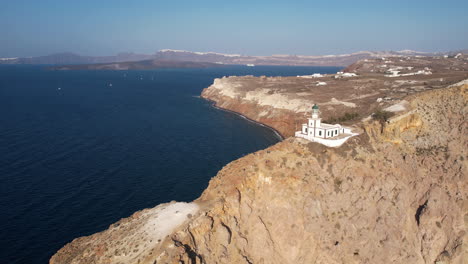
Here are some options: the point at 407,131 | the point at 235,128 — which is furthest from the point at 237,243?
the point at 235,128

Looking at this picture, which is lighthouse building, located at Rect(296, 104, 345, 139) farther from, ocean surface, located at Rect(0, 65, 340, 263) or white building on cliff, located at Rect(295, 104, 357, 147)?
ocean surface, located at Rect(0, 65, 340, 263)

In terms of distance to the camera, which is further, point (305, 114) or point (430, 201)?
point (305, 114)

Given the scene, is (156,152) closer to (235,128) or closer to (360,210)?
(235,128)

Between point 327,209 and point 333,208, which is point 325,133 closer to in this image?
point 333,208

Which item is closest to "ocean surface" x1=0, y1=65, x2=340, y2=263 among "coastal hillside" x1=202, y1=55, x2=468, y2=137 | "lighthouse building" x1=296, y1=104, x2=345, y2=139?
"coastal hillside" x1=202, y1=55, x2=468, y2=137

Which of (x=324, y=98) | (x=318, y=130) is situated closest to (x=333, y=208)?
(x=318, y=130)
